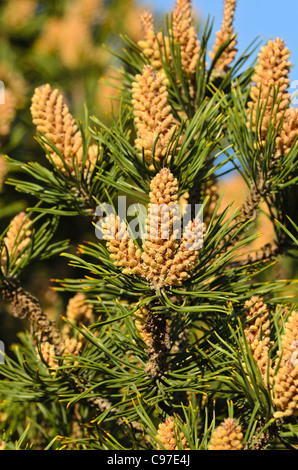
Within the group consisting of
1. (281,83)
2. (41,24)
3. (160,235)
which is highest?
(41,24)

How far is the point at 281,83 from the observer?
770mm

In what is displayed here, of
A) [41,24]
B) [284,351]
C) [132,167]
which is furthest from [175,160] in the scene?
[41,24]

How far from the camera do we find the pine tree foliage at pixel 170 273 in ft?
2.09

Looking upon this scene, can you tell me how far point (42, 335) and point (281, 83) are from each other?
0.56 m

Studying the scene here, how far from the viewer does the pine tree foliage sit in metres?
0.64

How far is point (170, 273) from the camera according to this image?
0.64m

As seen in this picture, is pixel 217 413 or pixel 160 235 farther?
pixel 217 413

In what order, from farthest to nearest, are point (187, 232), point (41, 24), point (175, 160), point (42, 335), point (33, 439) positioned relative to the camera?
point (41, 24) → point (33, 439) → point (42, 335) → point (175, 160) → point (187, 232)

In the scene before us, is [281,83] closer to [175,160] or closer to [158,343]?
[175,160]

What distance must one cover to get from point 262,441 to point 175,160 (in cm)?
41

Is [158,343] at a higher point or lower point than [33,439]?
higher

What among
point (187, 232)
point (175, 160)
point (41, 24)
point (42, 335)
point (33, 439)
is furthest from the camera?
point (41, 24)

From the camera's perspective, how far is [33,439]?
0.96 m
